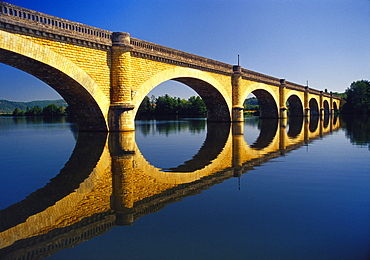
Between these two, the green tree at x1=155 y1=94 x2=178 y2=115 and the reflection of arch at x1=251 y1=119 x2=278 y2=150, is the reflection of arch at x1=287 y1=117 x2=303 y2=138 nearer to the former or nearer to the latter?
the reflection of arch at x1=251 y1=119 x2=278 y2=150

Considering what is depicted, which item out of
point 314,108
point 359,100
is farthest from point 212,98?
point 359,100

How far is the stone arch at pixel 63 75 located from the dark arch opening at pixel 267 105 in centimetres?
2661

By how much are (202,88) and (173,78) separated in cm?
605

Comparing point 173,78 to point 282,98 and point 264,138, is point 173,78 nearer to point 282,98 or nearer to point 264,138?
point 264,138

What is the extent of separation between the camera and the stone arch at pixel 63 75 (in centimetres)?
1169

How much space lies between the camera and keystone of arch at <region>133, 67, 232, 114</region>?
57.4ft

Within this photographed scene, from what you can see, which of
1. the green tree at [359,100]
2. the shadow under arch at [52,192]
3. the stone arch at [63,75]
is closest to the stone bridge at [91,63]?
the stone arch at [63,75]

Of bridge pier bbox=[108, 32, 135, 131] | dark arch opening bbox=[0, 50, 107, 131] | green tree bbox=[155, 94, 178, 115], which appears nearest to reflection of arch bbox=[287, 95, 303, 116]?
green tree bbox=[155, 94, 178, 115]

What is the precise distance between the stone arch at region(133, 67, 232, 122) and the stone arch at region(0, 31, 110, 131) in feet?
7.77

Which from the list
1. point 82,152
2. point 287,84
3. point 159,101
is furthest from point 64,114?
point 82,152

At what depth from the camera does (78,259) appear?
2.95 metres

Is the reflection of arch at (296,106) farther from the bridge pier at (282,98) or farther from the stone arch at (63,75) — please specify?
the stone arch at (63,75)

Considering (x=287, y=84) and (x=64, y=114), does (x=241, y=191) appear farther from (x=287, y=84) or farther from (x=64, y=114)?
(x=64, y=114)

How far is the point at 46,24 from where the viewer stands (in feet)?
41.3
